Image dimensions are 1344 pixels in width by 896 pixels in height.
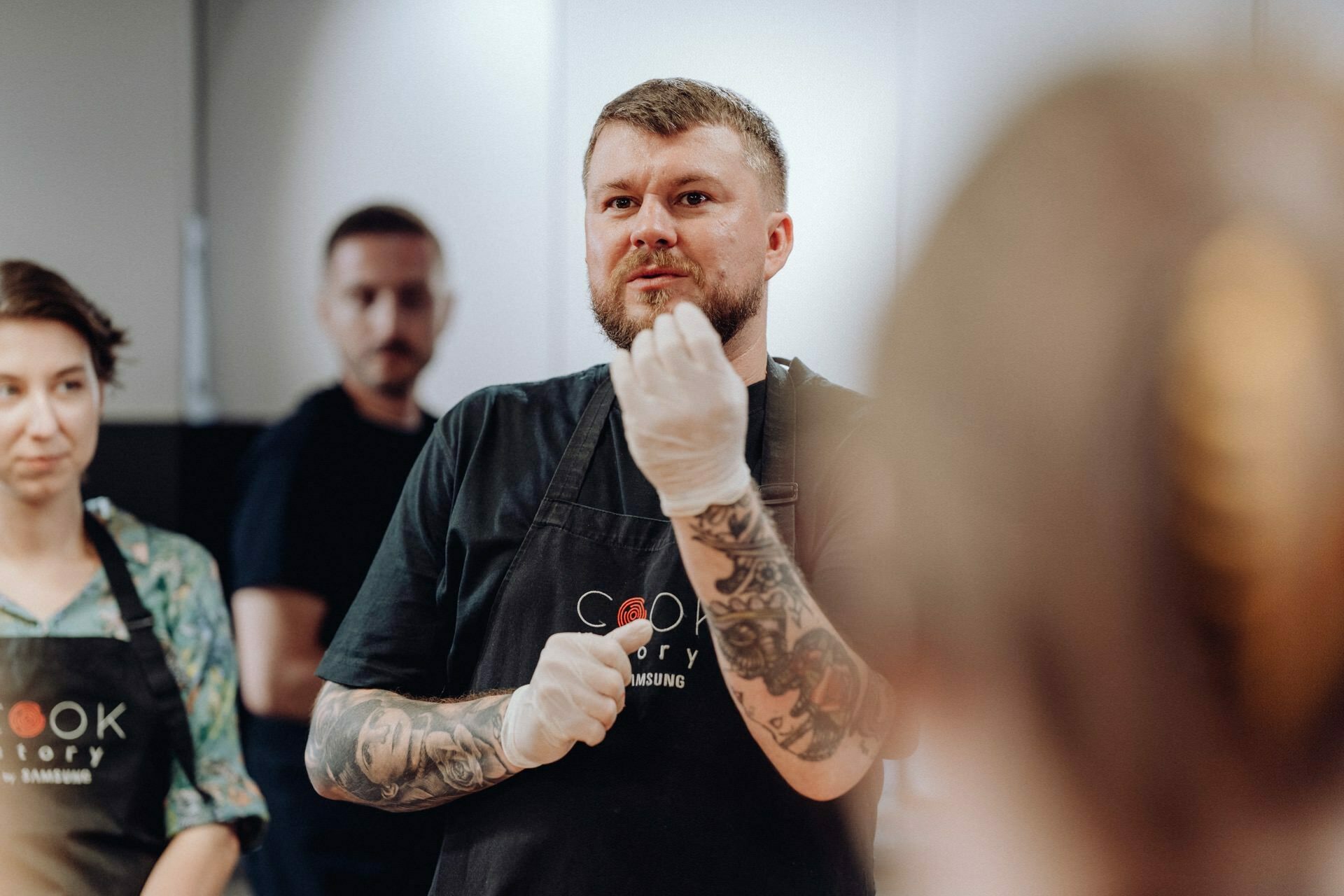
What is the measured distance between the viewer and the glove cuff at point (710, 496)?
3.14ft

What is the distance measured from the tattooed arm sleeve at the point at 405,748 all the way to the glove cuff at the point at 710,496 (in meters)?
0.30

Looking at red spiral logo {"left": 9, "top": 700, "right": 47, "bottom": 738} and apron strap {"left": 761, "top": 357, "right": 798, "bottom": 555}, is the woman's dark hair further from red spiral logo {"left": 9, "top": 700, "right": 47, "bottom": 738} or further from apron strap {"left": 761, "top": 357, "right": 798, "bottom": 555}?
apron strap {"left": 761, "top": 357, "right": 798, "bottom": 555}

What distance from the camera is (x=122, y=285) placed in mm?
1691

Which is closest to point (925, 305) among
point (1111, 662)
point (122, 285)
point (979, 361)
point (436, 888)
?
point (979, 361)

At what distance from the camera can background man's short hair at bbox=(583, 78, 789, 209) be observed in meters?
1.15

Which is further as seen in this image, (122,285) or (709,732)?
(122,285)

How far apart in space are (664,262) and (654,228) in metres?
0.04

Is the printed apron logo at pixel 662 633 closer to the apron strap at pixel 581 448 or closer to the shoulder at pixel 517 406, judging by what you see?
the apron strap at pixel 581 448

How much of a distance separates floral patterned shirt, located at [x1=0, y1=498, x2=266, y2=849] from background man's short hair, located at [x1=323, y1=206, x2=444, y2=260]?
23.9 inches

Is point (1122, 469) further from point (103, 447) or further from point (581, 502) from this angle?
point (103, 447)

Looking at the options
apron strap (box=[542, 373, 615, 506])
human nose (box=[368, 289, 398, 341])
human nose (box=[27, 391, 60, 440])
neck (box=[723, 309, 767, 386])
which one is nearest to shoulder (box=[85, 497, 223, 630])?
human nose (box=[27, 391, 60, 440])

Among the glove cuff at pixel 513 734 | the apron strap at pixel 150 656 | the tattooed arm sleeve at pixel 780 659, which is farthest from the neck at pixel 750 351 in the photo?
the apron strap at pixel 150 656

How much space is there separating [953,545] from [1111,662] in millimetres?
93

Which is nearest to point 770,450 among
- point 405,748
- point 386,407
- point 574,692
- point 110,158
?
point 574,692
